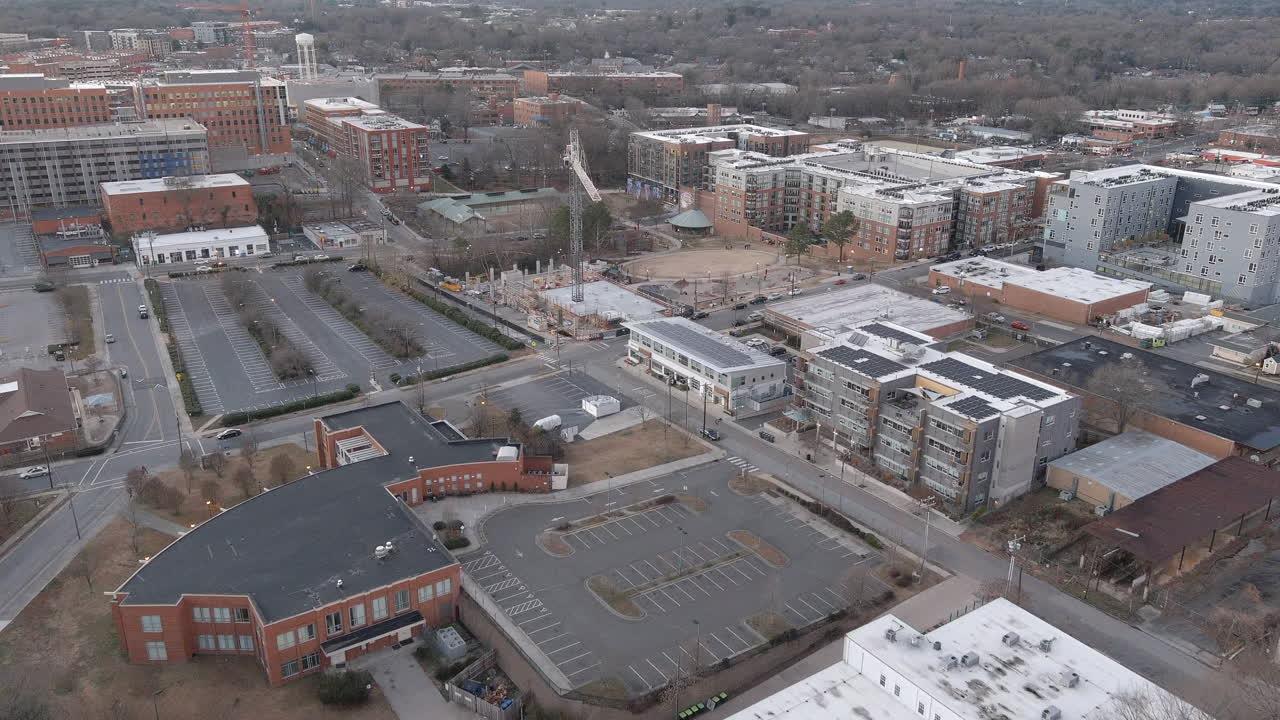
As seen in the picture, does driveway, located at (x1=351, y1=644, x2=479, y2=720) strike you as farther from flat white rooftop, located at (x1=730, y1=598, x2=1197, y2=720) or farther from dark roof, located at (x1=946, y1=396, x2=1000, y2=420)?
dark roof, located at (x1=946, y1=396, x2=1000, y2=420)

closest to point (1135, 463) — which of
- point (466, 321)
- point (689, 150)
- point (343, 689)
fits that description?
point (343, 689)

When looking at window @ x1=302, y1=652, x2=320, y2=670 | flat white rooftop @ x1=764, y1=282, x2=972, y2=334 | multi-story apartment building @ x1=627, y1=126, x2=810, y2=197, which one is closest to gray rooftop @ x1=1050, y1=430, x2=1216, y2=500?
flat white rooftop @ x1=764, y1=282, x2=972, y2=334

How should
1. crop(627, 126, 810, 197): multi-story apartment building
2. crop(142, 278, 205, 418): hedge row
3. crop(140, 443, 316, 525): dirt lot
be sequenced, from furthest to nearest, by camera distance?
crop(627, 126, 810, 197): multi-story apartment building < crop(142, 278, 205, 418): hedge row < crop(140, 443, 316, 525): dirt lot

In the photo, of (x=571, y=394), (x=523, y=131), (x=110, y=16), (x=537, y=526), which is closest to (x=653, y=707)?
(x=537, y=526)

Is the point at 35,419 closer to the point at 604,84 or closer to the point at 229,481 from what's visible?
the point at 229,481

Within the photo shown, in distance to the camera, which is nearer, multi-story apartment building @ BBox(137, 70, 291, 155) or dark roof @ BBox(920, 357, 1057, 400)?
dark roof @ BBox(920, 357, 1057, 400)
